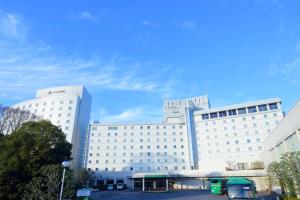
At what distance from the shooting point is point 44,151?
90.6 ft

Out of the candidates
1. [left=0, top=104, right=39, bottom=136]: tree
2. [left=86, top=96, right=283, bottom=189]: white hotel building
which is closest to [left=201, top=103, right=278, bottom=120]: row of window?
[left=86, top=96, right=283, bottom=189]: white hotel building

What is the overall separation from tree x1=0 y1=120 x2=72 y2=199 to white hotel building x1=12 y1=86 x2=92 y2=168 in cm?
4235

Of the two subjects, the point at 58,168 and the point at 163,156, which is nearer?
the point at 58,168

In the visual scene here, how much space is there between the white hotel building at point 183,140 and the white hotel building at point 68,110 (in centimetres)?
448

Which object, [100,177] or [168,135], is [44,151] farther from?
[168,135]

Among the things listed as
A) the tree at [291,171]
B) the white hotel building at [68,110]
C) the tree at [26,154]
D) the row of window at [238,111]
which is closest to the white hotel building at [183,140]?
the row of window at [238,111]

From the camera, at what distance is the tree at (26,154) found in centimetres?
2414

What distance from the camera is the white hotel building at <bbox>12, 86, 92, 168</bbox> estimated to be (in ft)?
241

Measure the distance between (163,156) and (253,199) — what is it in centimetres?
5536

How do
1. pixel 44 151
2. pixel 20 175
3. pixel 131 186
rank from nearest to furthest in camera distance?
pixel 20 175 < pixel 44 151 < pixel 131 186

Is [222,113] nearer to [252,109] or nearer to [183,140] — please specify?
[252,109]

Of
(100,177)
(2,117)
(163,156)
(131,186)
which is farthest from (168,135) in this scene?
(2,117)

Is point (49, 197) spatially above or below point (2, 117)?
below

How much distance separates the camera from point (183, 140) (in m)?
78.6
